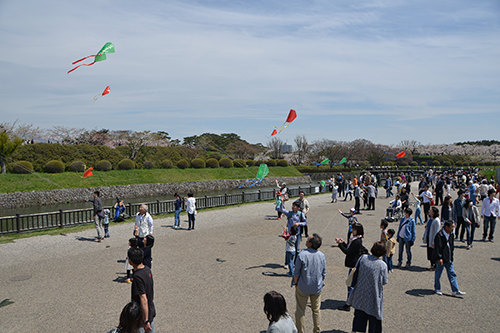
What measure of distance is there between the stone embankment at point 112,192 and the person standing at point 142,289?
106ft

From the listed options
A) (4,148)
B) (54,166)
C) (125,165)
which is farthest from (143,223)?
(125,165)

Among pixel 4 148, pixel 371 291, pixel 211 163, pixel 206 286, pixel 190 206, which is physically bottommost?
pixel 206 286

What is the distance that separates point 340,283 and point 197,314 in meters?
3.39

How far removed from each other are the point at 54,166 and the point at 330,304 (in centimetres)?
3903

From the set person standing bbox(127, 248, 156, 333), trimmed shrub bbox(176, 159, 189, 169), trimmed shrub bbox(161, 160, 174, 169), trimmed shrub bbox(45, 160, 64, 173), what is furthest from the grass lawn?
person standing bbox(127, 248, 156, 333)

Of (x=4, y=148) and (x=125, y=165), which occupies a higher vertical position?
(x=4, y=148)

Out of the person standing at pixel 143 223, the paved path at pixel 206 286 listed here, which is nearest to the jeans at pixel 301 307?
the paved path at pixel 206 286

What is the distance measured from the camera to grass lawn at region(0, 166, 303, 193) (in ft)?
105

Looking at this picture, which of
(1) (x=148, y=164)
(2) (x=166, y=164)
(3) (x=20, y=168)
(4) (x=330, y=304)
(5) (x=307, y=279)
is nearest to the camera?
(5) (x=307, y=279)

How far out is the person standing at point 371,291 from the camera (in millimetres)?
4277

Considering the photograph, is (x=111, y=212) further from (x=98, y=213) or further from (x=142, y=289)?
(x=142, y=289)

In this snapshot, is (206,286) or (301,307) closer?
(301,307)

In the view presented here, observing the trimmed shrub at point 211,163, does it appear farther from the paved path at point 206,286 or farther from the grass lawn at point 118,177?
the paved path at point 206,286

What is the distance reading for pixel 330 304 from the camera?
612 centimetres
